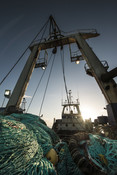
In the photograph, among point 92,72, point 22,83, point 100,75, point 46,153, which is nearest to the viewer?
point 46,153

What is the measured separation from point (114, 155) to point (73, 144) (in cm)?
69

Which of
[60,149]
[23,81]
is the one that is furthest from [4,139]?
[23,81]

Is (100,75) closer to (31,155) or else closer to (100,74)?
(100,74)

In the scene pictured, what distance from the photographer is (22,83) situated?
709cm

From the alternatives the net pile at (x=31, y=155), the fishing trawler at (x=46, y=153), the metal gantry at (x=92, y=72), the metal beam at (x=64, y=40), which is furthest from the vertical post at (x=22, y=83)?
the net pile at (x=31, y=155)

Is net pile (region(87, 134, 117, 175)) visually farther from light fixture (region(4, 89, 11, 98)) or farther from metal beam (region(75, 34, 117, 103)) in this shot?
light fixture (region(4, 89, 11, 98))

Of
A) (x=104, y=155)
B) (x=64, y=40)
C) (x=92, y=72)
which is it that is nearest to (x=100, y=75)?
(x=92, y=72)

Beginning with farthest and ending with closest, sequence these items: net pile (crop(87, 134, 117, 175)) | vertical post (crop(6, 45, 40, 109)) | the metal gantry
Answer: vertical post (crop(6, 45, 40, 109))
the metal gantry
net pile (crop(87, 134, 117, 175))

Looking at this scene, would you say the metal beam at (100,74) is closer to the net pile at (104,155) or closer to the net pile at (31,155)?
the net pile at (104,155)

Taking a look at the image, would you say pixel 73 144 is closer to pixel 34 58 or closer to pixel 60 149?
pixel 60 149

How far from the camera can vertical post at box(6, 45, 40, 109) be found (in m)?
6.24

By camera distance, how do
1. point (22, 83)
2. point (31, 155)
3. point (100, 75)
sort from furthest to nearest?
1. point (22, 83)
2. point (100, 75)
3. point (31, 155)

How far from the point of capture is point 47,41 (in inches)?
361

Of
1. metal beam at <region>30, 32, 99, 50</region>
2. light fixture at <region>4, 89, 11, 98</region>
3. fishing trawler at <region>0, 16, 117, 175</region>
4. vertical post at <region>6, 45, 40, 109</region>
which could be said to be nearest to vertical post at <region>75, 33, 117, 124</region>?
metal beam at <region>30, 32, 99, 50</region>
